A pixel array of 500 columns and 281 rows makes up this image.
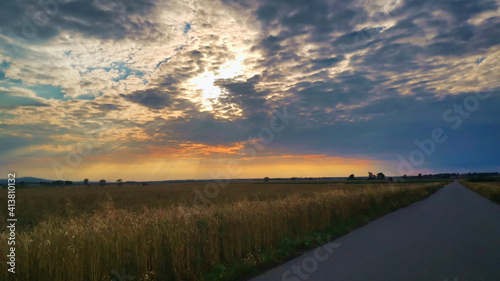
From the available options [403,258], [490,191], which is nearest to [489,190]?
[490,191]

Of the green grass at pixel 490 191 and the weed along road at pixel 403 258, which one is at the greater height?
the weed along road at pixel 403 258

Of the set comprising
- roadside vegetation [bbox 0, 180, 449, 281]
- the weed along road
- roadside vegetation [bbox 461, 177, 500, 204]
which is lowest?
roadside vegetation [bbox 461, 177, 500, 204]

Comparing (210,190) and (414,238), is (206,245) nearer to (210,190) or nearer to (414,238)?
(414,238)

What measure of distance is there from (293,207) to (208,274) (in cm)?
692

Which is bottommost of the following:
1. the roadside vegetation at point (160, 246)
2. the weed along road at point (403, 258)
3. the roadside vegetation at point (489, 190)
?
the roadside vegetation at point (489, 190)

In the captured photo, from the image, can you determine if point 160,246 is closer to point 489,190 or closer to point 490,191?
point 490,191

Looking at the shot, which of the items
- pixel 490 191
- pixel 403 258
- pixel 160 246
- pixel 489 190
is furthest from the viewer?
pixel 489 190

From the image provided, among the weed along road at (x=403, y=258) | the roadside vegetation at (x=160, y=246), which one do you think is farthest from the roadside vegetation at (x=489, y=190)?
the roadside vegetation at (x=160, y=246)

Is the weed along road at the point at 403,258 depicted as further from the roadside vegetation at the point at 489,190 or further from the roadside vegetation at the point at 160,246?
the roadside vegetation at the point at 489,190

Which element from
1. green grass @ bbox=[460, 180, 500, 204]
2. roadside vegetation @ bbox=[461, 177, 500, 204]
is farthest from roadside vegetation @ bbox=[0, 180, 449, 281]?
roadside vegetation @ bbox=[461, 177, 500, 204]

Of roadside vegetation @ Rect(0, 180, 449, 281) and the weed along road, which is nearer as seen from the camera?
roadside vegetation @ Rect(0, 180, 449, 281)

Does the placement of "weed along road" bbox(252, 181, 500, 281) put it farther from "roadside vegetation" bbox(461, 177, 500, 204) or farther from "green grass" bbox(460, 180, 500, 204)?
"roadside vegetation" bbox(461, 177, 500, 204)

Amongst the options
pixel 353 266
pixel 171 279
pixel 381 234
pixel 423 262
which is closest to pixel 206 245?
pixel 171 279

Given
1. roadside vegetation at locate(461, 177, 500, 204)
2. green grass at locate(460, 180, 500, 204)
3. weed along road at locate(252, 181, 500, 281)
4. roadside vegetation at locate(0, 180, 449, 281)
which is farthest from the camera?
roadside vegetation at locate(461, 177, 500, 204)
